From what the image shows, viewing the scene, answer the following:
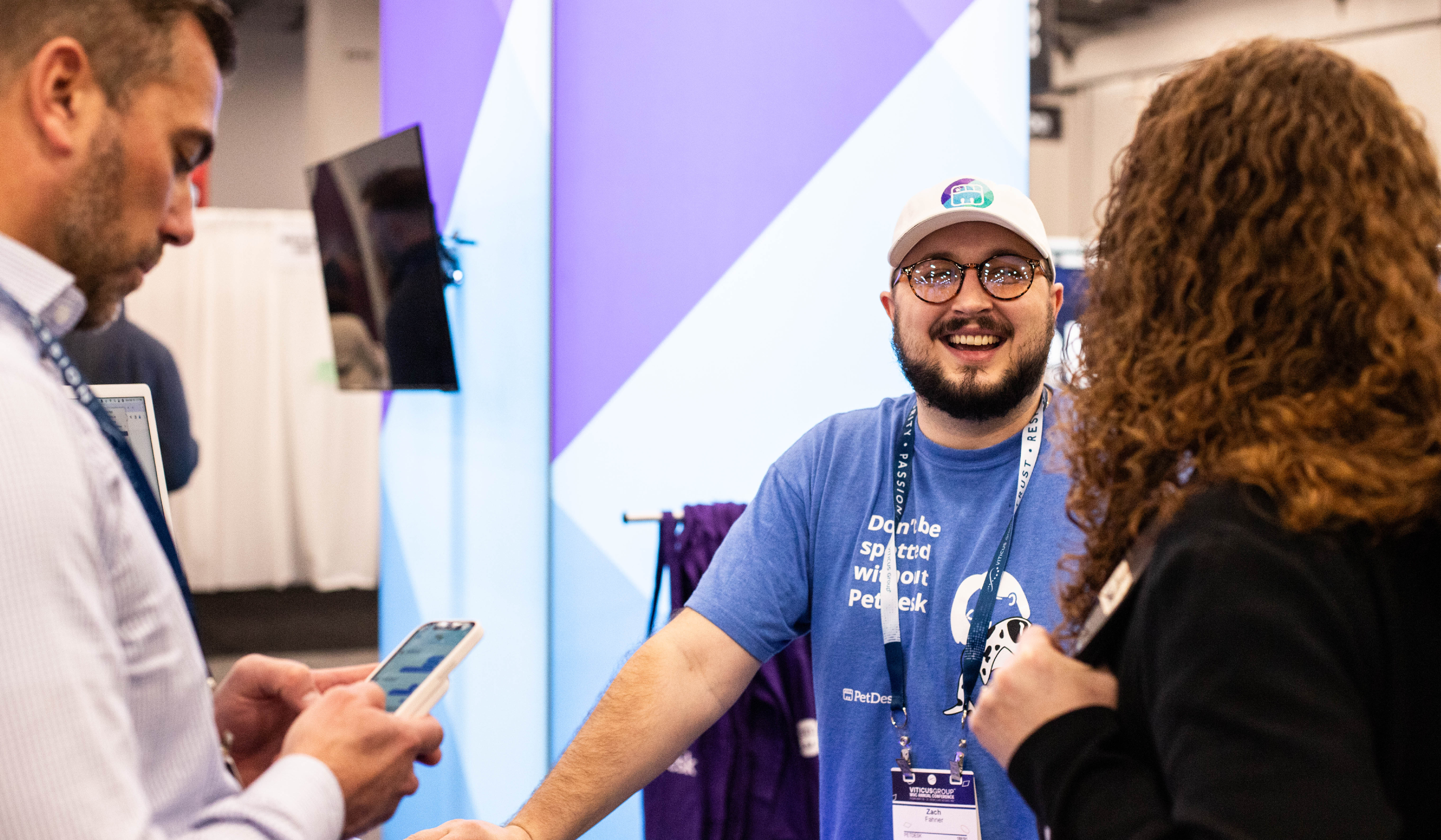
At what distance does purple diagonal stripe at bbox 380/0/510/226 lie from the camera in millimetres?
2566

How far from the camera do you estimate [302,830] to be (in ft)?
2.81

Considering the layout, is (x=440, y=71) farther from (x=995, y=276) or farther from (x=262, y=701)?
(x=262, y=701)

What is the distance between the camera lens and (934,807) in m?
1.53

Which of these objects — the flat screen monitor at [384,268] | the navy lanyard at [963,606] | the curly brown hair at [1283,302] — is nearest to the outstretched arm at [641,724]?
the navy lanyard at [963,606]

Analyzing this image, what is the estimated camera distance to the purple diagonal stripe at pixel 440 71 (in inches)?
101

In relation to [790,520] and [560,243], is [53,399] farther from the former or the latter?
[560,243]

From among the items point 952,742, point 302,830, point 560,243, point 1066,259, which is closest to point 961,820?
point 952,742

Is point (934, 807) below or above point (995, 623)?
below

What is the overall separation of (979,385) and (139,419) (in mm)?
1258

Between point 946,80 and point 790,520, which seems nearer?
point 790,520

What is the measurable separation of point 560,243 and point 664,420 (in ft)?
1.51

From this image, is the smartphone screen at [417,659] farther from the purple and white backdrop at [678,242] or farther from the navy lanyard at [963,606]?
the purple and white backdrop at [678,242]

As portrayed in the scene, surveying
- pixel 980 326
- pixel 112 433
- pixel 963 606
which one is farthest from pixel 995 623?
pixel 112 433

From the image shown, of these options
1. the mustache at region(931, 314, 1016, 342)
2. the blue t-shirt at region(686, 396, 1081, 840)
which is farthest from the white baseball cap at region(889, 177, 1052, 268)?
the blue t-shirt at region(686, 396, 1081, 840)
